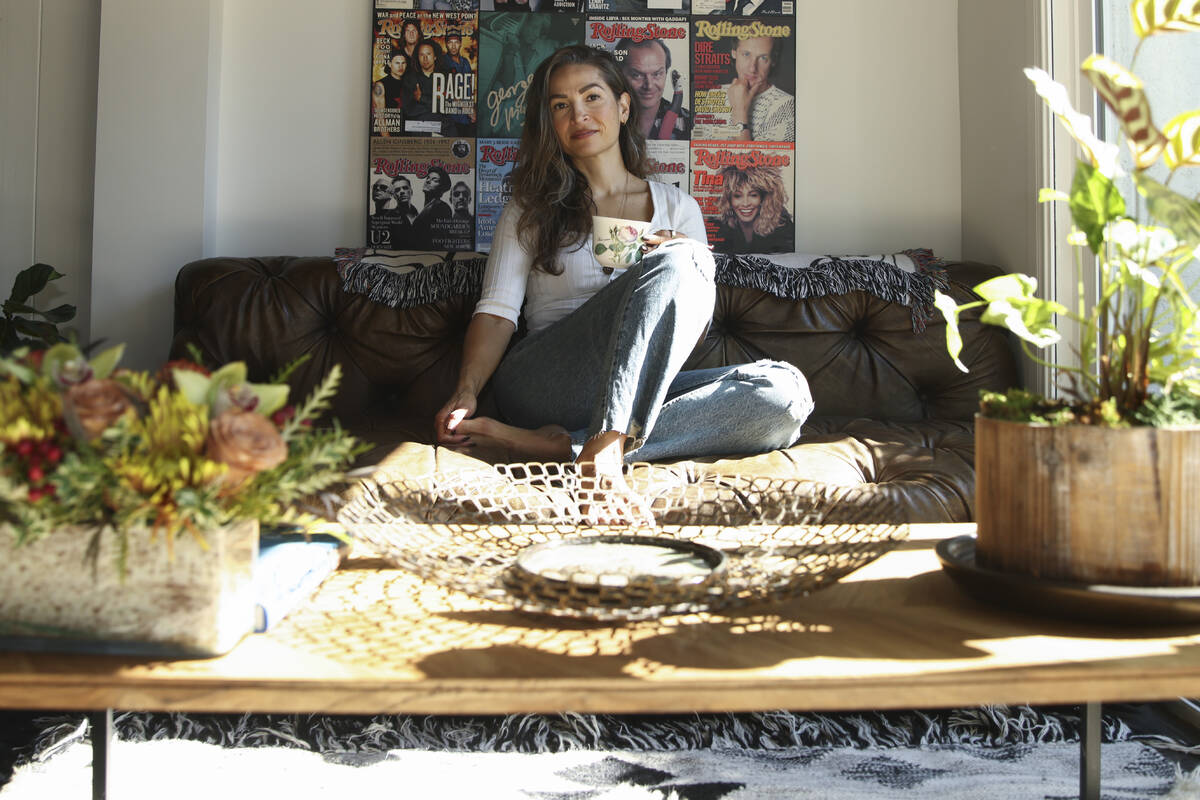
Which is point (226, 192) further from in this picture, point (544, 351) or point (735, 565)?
point (735, 565)

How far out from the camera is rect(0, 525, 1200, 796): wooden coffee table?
1.73ft

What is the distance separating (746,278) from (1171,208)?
1.50 meters

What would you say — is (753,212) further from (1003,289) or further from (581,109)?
(1003,289)

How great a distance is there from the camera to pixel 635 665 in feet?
1.86

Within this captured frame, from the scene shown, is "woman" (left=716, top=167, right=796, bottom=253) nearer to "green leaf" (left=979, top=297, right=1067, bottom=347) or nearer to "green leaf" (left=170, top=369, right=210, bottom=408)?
"green leaf" (left=979, top=297, right=1067, bottom=347)

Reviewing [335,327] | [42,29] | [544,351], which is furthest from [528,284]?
[42,29]

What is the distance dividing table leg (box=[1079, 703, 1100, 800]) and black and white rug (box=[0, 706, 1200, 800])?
0.73ft

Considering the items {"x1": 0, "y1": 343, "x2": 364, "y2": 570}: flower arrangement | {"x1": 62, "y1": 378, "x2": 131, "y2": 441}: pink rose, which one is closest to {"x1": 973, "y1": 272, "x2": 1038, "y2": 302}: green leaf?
{"x1": 0, "y1": 343, "x2": 364, "y2": 570}: flower arrangement

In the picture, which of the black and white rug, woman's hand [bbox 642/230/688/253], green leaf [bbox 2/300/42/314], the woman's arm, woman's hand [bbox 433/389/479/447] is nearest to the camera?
the black and white rug

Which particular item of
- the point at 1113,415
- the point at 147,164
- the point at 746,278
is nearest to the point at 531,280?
the point at 746,278

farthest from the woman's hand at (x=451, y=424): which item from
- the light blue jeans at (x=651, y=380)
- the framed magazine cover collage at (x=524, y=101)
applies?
the framed magazine cover collage at (x=524, y=101)

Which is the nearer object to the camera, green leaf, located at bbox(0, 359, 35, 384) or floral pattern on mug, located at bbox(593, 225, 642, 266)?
green leaf, located at bbox(0, 359, 35, 384)

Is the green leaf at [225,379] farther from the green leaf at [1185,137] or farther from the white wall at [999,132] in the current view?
the white wall at [999,132]

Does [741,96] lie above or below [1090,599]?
above
